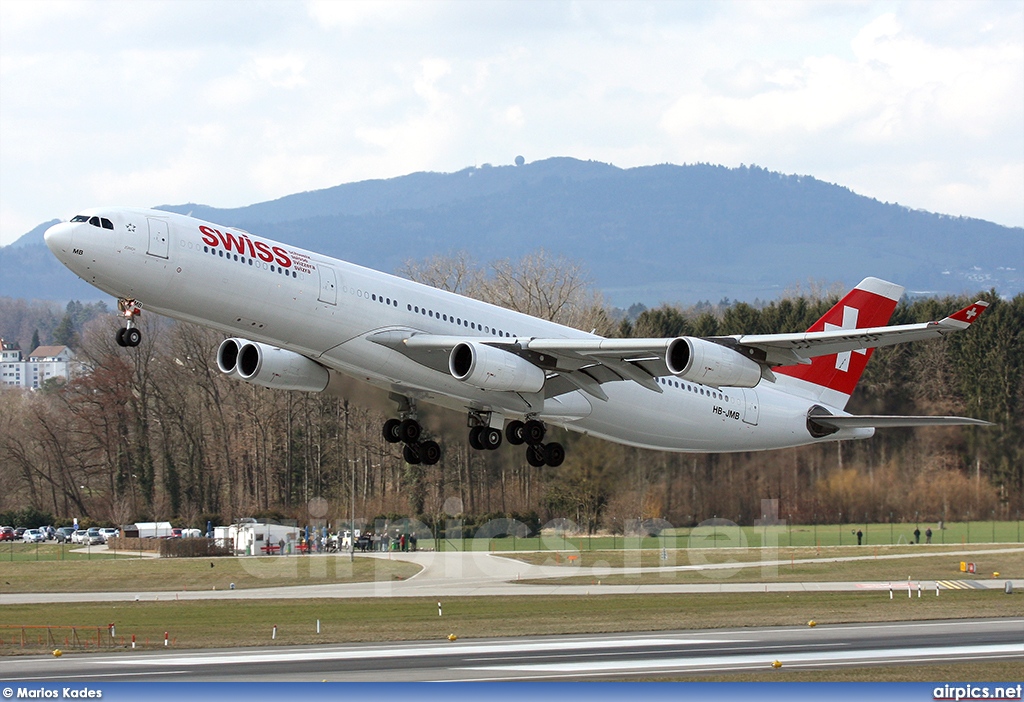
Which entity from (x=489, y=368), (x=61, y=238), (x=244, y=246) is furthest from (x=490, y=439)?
(x=61, y=238)

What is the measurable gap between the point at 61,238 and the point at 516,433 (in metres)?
14.2

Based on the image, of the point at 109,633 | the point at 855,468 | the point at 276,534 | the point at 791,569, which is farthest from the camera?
the point at 276,534

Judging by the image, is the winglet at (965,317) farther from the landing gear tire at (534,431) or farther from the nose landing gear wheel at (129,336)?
the nose landing gear wheel at (129,336)

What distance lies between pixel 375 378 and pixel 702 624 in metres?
16.3

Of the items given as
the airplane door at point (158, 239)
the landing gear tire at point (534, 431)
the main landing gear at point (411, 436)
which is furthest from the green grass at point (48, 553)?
the airplane door at point (158, 239)

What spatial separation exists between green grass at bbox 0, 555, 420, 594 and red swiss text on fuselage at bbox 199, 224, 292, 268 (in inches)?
1198

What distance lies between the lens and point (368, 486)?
7519cm

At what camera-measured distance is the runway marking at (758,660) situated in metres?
33.8

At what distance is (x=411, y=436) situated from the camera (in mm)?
38656

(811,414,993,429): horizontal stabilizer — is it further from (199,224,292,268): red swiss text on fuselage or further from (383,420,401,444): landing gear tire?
(199,224,292,268): red swiss text on fuselage

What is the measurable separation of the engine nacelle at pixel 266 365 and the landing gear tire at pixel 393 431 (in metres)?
3.19

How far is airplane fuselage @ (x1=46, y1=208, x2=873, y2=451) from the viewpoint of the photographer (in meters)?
30.3

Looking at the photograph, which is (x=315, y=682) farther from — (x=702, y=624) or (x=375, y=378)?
(x=702, y=624)

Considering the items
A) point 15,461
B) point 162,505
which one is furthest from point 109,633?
point 15,461
